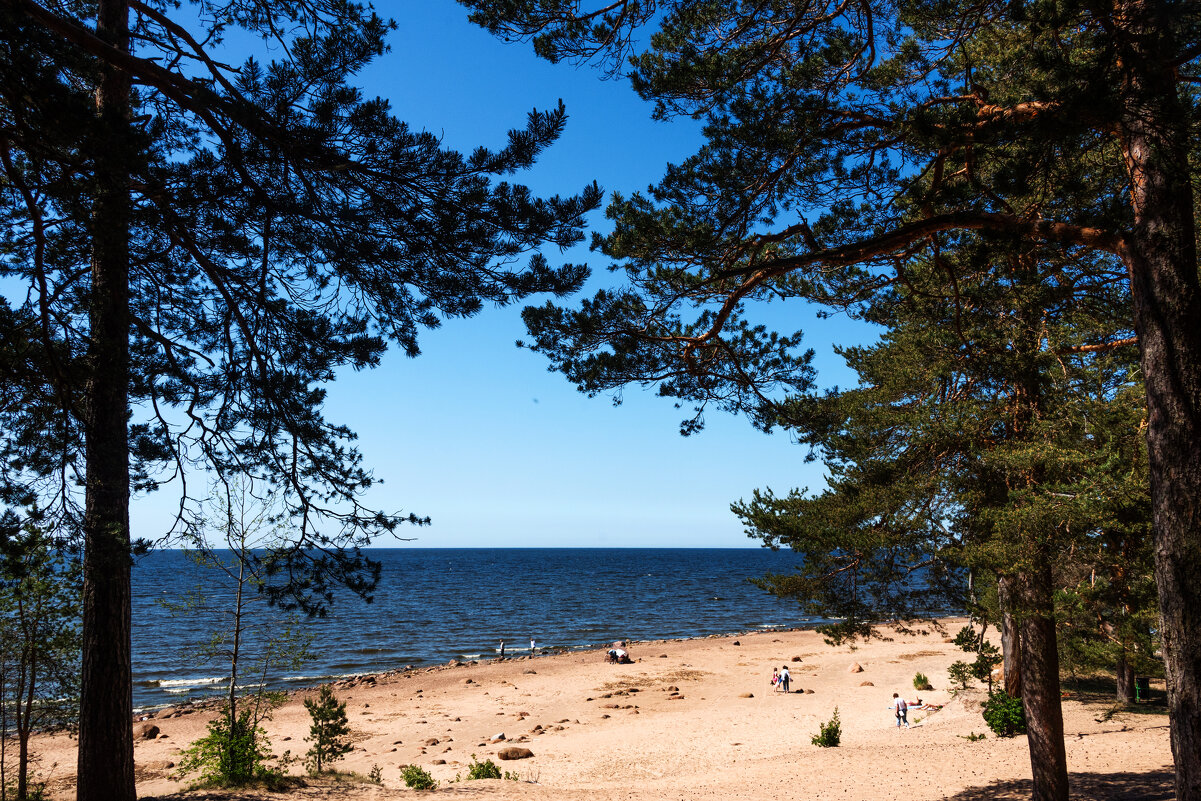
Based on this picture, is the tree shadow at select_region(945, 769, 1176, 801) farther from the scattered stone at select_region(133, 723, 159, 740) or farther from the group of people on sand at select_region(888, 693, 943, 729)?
the scattered stone at select_region(133, 723, 159, 740)

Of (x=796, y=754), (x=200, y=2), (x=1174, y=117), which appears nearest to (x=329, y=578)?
(x=200, y=2)

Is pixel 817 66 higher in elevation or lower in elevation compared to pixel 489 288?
higher

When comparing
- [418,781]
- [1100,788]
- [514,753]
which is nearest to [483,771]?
[418,781]

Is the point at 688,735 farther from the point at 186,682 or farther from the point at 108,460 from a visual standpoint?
the point at 186,682

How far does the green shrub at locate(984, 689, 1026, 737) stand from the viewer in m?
12.7

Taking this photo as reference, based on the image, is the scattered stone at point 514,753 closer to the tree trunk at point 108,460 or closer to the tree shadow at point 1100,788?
the tree shadow at point 1100,788

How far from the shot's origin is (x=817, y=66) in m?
5.60

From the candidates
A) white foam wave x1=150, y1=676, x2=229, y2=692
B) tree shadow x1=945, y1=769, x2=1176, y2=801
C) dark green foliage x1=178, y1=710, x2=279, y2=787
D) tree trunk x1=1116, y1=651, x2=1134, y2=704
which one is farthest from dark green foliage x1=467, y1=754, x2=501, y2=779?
white foam wave x1=150, y1=676, x2=229, y2=692

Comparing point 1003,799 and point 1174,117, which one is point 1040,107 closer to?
point 1174,117

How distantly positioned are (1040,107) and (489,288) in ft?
12.7

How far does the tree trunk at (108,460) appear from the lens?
3715 millimetres

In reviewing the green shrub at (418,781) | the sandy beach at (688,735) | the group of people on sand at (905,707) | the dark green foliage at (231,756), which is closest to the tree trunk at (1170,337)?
the sandy beach at (688,735)

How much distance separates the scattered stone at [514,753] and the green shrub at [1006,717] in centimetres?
917

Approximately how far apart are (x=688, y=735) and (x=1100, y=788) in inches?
342
